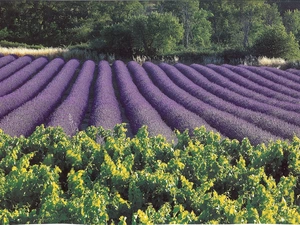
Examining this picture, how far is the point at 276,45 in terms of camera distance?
24.8 meters

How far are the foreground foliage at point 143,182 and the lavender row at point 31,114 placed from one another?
5.63 feet

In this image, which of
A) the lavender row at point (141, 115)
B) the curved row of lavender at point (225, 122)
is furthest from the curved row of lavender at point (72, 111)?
the curved row of lavender at point (225, 122)

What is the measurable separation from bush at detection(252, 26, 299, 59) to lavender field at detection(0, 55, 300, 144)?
27.8 feet

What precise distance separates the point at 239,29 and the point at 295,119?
41.1 meters

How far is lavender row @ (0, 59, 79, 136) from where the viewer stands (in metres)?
8.10

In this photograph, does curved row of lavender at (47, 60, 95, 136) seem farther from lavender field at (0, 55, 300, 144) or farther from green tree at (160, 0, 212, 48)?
green tree at (160, 0, 212, 48)

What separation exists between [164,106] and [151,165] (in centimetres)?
444

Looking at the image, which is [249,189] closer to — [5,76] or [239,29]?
[5,76]

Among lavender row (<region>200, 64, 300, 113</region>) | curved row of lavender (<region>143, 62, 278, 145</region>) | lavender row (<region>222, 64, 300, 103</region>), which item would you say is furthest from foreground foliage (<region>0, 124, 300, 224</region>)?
lavender row (<region>222, 64, 300, 103</region>)

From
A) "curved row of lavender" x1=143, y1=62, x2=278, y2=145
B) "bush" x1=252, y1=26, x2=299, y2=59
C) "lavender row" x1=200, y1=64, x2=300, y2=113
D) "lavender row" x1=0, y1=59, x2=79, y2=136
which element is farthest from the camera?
"bush" x1=252, y1=26, x2=299, y2=59

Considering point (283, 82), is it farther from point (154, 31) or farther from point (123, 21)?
point (123, 21)

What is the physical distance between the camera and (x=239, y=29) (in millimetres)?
47625

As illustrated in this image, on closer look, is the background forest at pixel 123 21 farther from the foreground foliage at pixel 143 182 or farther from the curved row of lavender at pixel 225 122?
the foreground foliage at pixel 143 182

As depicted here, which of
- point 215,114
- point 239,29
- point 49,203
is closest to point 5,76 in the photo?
point 215,114
